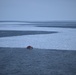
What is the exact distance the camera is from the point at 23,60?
10273 mm

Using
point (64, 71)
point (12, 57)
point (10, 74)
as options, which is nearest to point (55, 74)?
point (64, 71)

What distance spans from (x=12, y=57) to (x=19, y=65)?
70.3 inches

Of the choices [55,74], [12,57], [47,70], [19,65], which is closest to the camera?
[55,74]

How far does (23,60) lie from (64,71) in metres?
2.64

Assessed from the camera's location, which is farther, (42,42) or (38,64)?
(42,42)

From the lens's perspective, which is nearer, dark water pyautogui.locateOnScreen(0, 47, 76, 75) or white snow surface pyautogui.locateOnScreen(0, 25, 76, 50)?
dark water pyautogui.locateOnScreen(0, 47, 76, 75)

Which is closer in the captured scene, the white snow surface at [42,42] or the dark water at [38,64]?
the dark water at [38,64]

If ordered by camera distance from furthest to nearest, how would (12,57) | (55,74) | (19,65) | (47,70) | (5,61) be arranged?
(12,57) → (5,61) → (19,65) → (47,70) → (55,74)

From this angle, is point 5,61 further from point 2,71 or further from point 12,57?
point 2,71

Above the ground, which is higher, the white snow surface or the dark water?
the dark water

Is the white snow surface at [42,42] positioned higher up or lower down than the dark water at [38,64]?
lower down

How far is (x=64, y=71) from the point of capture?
323 inches

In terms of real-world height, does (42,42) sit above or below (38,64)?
below

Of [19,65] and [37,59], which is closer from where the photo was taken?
[19,65]
